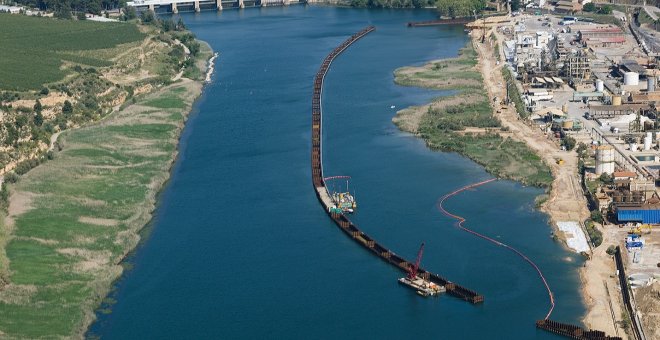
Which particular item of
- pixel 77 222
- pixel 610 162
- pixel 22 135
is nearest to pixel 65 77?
pixel 22 135

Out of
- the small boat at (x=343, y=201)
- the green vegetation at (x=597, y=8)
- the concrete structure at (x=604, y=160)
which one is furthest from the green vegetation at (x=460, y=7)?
the small boat at (x=343, y=201)

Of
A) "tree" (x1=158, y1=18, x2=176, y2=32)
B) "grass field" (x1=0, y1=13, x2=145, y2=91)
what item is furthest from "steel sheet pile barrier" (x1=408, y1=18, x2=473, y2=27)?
"grass field" (x1=0, y1=13, x2=145, y2=91)

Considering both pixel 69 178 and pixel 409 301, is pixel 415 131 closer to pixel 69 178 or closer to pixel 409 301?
pixel 69 178

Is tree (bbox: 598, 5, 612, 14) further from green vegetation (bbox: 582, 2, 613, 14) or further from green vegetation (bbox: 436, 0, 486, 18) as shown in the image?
green vegetation (bbox: 436, 0, 486, 18)

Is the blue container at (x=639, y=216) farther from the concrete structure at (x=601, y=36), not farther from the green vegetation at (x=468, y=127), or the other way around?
the concrete structure at (x=601, y=36)

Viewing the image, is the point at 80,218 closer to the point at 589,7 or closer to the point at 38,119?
the point at 38,119

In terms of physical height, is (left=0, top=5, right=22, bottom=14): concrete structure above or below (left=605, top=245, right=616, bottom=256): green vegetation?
above

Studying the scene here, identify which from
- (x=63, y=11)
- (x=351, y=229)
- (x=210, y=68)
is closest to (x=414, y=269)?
(x=351, y=229)

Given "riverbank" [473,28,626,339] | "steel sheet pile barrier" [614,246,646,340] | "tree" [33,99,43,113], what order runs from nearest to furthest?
"steel sheet pile barrier" [614,246,646,340] < "riverbank" [473,28,626,339] < "tree" [33,99,43,113]
